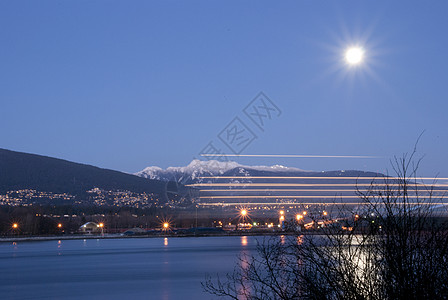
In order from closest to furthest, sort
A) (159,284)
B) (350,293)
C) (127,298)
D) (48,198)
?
1. (350,293)
2. (127,298)
3. (159,284)
4. (48,198)

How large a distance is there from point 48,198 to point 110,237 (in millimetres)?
86151

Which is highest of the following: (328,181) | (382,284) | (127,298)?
(328,181)

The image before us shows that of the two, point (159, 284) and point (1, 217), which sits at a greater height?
point (1, 217)

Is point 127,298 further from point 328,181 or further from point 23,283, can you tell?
point 328,181

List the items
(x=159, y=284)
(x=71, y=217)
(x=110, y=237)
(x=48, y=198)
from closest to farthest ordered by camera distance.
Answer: (x=159, y=284), (x=110, y=237), (x=71, y=217), (x=48, y=198)

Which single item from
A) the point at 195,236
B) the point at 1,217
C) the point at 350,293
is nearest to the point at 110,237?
the point at 195,236

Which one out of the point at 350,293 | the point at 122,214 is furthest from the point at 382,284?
the point at 122,214

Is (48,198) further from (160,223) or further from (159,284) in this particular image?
(159,284)

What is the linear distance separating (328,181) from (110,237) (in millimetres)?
47768

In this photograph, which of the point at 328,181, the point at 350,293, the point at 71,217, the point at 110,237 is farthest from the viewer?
the point at 71,217

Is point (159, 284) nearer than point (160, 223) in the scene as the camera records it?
Yes

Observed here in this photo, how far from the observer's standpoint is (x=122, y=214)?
160000 mm

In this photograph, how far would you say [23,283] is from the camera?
1260 inches

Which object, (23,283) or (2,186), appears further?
(2,186)
